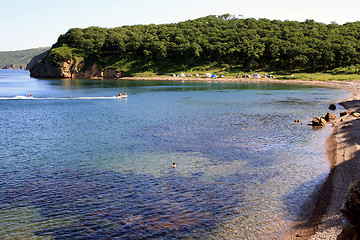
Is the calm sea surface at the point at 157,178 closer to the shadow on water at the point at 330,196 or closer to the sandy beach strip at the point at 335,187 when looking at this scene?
the shadow on water at the point at 330,196

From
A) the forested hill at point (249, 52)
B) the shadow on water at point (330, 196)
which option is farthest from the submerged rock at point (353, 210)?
the forested hill at point (249, 52)

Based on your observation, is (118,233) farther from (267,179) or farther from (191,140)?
(191,140)

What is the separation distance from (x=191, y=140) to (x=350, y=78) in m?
113

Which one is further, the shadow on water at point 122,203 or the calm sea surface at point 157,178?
the calm sea surface at point 157,178

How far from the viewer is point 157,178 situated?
25375 mm

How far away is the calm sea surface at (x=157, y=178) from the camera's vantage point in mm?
17984

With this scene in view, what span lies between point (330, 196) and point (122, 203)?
13579mm

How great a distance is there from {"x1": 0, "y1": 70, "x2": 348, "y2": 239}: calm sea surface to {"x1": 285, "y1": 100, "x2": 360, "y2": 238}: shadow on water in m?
0.45

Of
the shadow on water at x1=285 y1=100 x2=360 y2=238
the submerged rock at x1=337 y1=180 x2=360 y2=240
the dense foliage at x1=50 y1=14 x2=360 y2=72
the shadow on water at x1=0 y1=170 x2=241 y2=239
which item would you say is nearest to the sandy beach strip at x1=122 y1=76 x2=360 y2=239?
the shadow on water at x1=285 y1=100 x2=360 y2=238

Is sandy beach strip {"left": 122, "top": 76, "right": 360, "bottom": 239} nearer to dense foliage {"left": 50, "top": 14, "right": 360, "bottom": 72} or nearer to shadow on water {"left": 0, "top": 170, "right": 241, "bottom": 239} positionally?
shadow on water {"left": 0, "top": 170, "right": 241, "bottom": 239}

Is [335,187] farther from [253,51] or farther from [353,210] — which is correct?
[253,51]

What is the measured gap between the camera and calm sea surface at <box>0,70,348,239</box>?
59.0 ft

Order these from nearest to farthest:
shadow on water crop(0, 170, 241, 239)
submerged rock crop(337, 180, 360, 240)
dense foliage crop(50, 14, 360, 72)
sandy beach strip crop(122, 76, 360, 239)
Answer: submerged rock crop(337, 180, 360, 240) → sandy beach strip crop(122, 76, 360, 239) → shadow on water crop(0, 170, 241, 239) → dense foliage crop(50, 14, 360, 72)

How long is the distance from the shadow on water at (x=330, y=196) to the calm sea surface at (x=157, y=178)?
0.45m
